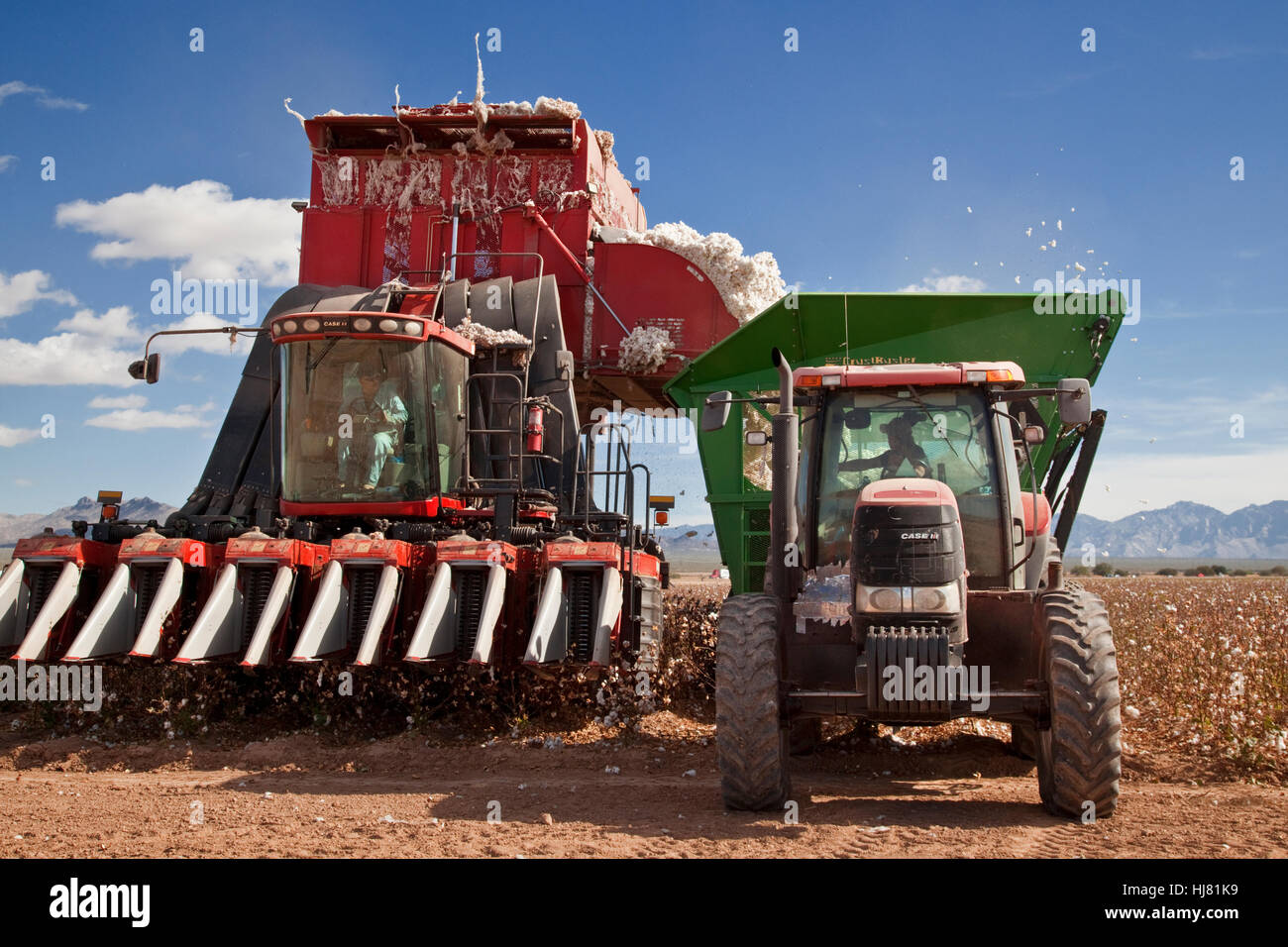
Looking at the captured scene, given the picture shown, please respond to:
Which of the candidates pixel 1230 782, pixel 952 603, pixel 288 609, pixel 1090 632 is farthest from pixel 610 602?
pixel 1230 782

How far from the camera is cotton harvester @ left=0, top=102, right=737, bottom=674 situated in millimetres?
7719

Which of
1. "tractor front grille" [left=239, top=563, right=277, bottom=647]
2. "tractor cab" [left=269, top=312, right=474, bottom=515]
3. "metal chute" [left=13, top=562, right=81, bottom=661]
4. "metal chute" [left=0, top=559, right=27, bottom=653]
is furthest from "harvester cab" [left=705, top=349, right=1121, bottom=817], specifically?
"metal chute" [left=0, top=559, right=27, bottom=653]

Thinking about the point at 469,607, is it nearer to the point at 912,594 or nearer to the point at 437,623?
the point at 437,623

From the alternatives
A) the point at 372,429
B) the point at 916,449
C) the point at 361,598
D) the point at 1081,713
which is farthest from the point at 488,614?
the point at 1081,713

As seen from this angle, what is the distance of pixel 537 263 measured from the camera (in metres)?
11.2

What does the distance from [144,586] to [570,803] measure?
3.87m

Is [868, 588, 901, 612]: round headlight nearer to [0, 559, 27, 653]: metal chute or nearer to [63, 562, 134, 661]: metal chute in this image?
[63, 562, 134, 661]: metal chute

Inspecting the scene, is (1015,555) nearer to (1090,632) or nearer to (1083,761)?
(1090,632)

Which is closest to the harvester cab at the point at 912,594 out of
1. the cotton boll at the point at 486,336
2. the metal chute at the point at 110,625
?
the cotton boll at the point at 486,336

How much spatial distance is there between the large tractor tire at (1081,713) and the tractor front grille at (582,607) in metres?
3.21

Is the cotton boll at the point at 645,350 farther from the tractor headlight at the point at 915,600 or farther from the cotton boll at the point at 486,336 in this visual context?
the tractor headlight at the point at 915,600

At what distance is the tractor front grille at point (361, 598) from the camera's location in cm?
784

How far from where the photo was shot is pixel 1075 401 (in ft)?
19.5

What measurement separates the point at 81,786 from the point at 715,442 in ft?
18.2
